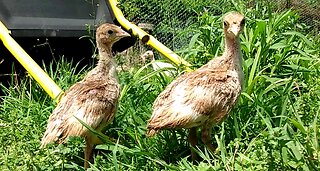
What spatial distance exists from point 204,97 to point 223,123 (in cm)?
26

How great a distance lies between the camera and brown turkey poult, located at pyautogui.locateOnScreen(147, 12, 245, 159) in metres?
3.51

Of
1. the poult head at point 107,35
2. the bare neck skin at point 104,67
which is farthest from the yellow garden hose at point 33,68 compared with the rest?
the poult head at point 107,35

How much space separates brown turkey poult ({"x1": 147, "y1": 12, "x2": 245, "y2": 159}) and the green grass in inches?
4.6

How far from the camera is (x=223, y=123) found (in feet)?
12.3

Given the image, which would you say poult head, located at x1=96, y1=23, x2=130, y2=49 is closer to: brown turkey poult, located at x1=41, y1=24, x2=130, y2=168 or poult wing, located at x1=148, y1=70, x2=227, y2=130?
brown turkey poult, located at x1=41, y1=24, x2=130, y2=168

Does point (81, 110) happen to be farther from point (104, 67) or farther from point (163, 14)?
point (163, 14)

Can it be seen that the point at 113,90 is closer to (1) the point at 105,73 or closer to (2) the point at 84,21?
(1) the point at 105,73

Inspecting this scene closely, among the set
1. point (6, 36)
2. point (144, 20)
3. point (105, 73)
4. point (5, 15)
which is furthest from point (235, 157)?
point (144, 20)

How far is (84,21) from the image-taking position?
5.79 metres

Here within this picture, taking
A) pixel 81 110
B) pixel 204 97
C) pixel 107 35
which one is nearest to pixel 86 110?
pixel 81 110

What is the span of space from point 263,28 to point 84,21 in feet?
6.10

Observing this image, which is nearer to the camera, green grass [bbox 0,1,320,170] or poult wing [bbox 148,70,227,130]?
green grass [bbox 0,1,320,170]

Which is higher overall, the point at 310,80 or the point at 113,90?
the point at 113,90

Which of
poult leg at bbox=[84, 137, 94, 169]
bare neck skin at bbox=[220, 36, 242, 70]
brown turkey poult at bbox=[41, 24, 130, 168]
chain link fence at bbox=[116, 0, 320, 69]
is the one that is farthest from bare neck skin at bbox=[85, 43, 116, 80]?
chain link fence at bbox=[116, 0, 320, 69]
